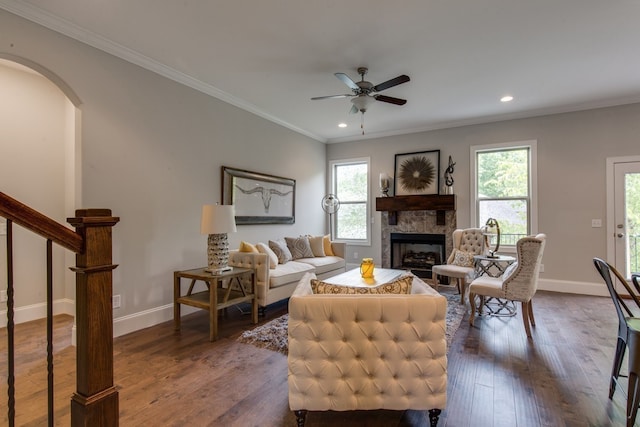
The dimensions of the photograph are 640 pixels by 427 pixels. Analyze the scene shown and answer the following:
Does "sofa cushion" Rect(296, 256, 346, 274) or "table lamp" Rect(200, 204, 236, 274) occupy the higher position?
"table lamp" Rect(200, 204, 236, 274)

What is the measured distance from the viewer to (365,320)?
162cm

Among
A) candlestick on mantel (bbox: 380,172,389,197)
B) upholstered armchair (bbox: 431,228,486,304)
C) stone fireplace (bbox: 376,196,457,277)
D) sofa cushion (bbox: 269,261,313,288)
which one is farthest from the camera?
candlestick on mantel (bbox: 380,172,389,197)

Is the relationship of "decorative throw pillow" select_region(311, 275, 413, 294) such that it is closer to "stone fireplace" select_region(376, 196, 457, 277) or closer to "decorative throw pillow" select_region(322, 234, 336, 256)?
"decorative throw pillow" select_region(322, 234, 336, 256)

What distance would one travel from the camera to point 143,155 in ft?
11.1

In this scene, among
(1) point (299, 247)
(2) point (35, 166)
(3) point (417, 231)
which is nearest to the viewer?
(2) point (35, 166)

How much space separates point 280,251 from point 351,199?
2600 mm

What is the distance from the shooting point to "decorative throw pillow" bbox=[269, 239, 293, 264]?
4.52 meters

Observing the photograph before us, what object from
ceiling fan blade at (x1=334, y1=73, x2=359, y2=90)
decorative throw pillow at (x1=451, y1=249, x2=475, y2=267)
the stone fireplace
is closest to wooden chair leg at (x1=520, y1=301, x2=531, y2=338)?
decorative throw pillow at (x1=451, y1=249, x2=475, y2=267)

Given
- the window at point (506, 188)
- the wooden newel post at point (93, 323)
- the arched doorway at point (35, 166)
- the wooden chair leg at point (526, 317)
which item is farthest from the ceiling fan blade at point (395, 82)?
the arched doorway at point (35, 166)

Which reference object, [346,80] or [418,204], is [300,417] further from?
[418,204]

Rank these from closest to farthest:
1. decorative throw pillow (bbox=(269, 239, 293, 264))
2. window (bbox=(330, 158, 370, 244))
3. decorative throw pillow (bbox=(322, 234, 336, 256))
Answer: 1. decorative throw pillow (bbox=(269, 239, 293, 264))
2. decorative throw pillow (bbox=(322, 234, 336, 256))
3. window (bbox=(330, 158, 370, 244))

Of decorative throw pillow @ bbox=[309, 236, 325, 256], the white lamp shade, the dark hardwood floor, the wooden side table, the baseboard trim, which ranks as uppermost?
the white lamp shade

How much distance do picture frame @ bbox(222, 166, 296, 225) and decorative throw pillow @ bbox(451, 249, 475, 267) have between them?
9.02 ft

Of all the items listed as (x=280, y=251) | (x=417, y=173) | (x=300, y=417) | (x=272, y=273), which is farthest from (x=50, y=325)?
(x=417, y=173)
